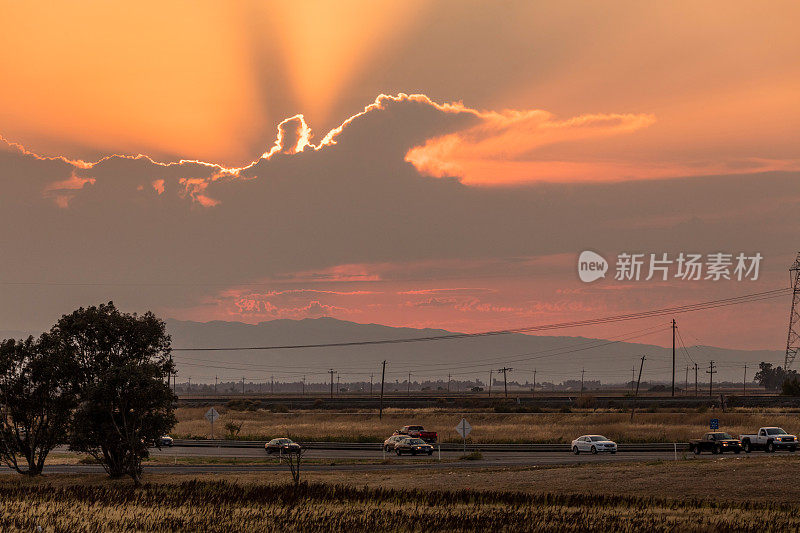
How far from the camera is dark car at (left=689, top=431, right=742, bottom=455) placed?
2571 inches

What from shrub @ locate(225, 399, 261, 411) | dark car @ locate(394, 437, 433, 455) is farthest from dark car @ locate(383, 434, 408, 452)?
shrub @ locate(225, 399, 261, 411)

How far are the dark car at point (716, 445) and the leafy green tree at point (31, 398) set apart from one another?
44802 millimetres

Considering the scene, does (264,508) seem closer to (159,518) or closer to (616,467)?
(159,518)

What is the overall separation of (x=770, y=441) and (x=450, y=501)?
3755cm

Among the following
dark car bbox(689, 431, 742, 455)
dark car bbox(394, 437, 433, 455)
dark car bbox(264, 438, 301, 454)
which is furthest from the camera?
dark car bbox(264, 438, 301, 454)

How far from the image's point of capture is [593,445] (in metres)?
67.6

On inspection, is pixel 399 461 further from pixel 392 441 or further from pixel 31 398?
pixel 31 398

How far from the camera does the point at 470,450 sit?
73.7 metres

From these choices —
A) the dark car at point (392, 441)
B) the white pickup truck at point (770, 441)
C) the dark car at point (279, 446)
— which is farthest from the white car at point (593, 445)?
the dark car at point (279, 446)

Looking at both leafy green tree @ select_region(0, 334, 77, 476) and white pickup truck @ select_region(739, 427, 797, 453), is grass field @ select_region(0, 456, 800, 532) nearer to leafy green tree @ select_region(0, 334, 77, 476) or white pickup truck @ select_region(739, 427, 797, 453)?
leafy green tree @ select_region(0, 334, 77, 476)

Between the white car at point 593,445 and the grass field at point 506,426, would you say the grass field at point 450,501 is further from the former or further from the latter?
the grass field at point 506,426

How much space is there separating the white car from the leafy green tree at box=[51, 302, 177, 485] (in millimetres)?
32664

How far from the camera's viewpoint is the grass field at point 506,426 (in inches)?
3423

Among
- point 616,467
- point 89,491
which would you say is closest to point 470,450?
point 616,467
